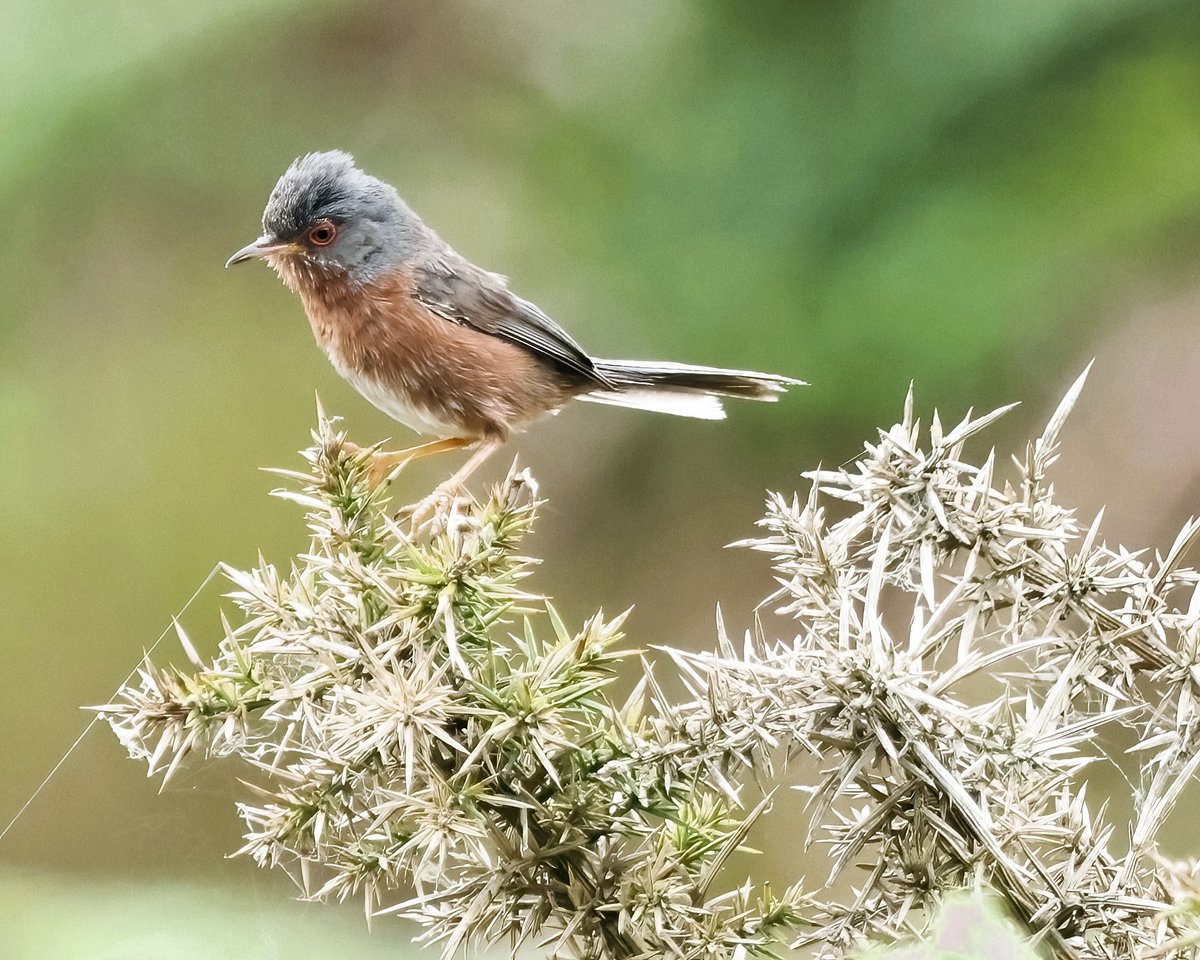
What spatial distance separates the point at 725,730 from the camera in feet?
2.59

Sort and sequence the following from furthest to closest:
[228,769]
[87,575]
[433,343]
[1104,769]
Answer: [87,575] → [433,343] → [1104,769] → [228,769]

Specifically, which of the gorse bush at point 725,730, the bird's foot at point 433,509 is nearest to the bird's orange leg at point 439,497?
the bird's foot at point 433,509

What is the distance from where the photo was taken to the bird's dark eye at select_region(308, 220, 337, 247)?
1413 mm

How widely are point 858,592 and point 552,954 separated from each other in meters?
0.34

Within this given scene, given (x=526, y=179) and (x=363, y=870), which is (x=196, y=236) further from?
(x=363, y=870)

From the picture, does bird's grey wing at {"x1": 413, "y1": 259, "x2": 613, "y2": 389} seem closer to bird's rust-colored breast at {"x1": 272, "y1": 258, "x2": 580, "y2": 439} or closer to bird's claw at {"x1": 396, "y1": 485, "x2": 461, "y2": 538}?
bird's rust-colored breast at {"x1": 272, "y1": 258, "x2": 580, "y2": 439}

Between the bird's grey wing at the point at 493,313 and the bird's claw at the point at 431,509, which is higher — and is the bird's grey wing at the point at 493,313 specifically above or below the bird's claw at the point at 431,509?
above

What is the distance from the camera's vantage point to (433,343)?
1525mm

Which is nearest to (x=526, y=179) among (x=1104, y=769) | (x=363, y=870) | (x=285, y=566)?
(x=285, y=566)

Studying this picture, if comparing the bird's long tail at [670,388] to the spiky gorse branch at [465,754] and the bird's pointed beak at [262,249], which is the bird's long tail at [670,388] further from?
the spiky gorse branch at [465,754]

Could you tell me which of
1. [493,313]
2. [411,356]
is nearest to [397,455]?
[411,356]

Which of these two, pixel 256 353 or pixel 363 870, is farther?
pixel 256 353

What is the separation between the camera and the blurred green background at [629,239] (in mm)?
1989

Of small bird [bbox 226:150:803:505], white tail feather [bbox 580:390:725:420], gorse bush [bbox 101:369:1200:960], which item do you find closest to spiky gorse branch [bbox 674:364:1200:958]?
gorse bush [bbox 101:369:1200:960]
